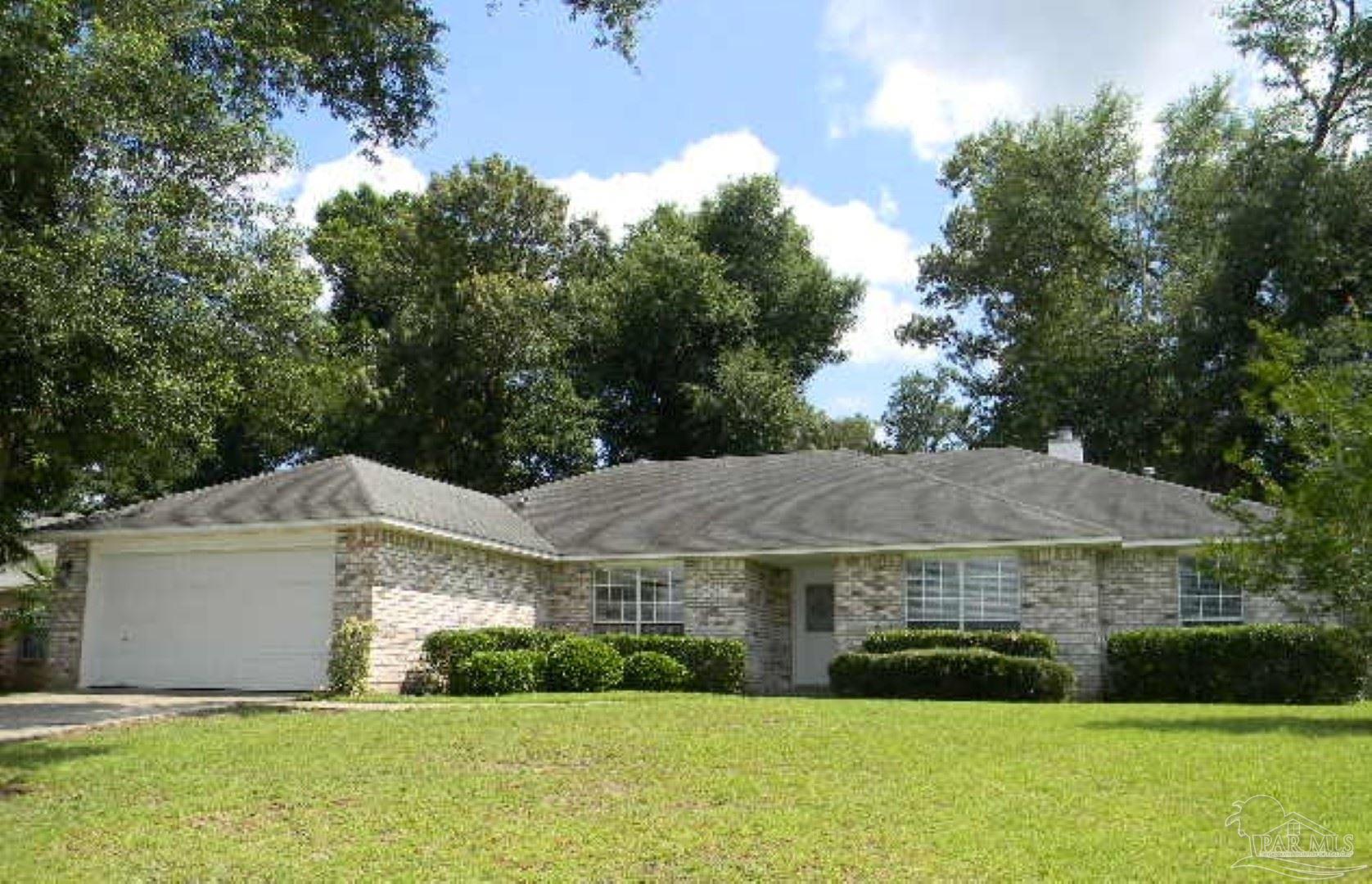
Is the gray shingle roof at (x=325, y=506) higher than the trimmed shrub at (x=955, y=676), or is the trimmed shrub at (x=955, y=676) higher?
the gray shingle roof at (x=325, y=506)

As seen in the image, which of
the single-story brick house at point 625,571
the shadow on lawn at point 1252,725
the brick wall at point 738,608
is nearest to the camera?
the shadow on lawn at point 1252,725

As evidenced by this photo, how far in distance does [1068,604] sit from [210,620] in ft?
50.8

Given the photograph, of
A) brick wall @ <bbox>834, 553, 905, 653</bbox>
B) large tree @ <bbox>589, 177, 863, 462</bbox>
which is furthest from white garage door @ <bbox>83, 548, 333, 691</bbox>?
large tree @ <bbox>589, 177, 863, 462</bbox>

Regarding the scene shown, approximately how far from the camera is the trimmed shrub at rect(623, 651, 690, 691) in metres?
22.0

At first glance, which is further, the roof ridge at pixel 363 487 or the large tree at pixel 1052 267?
the large tree at pixel 1052 267

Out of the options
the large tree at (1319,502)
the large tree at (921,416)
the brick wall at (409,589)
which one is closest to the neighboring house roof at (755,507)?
the brick wall at (409,589)

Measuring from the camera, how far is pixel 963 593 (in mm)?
22672

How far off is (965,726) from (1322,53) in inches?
1143

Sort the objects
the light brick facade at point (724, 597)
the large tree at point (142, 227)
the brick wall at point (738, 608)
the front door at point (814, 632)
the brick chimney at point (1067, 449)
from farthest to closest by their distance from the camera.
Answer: the brick chimney at point (1067, 449), the front door at point (814, 632), the brick wall at point (738, 608), the light brick facade at point (724, 597), the large tree at point (142, 227)

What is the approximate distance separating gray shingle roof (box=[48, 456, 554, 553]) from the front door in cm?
587

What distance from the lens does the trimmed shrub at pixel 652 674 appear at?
22.0m

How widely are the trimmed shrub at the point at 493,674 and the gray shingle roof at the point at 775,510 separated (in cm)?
466

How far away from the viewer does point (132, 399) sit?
1215 cm

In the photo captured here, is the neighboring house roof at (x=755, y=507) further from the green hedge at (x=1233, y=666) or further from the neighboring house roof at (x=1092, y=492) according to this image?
the green hedge at (x=1233, y=666)
